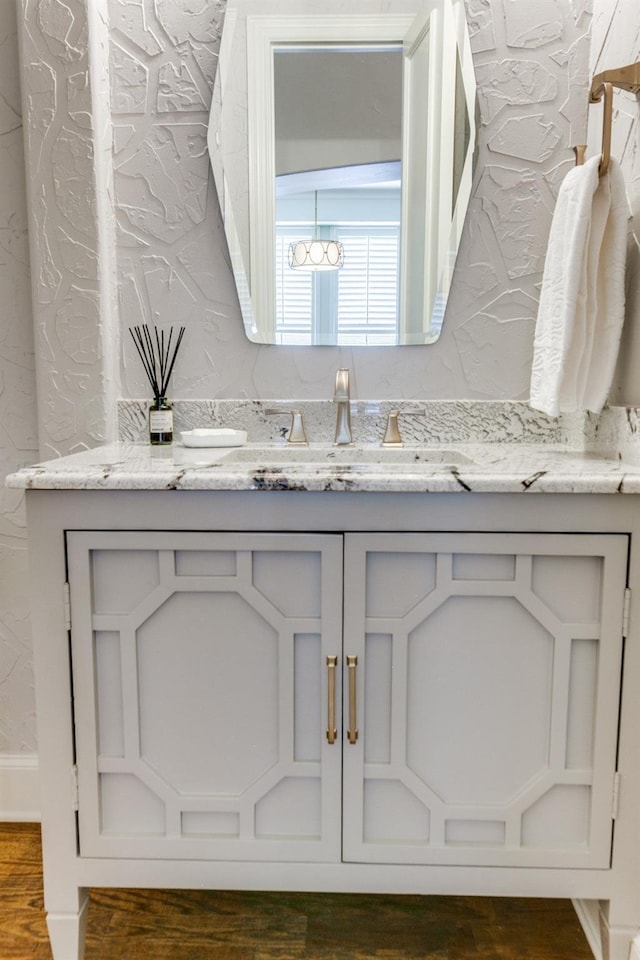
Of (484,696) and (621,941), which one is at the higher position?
(484,696)

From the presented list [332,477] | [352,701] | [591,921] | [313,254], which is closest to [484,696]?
[352,701]

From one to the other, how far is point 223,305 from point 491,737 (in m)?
1.05

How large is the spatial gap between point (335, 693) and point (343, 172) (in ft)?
3.55

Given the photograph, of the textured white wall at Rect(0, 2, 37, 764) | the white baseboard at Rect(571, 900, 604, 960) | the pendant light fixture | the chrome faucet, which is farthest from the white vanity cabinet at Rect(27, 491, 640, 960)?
the pendant light fixture

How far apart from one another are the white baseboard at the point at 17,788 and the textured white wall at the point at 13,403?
0.02 metres

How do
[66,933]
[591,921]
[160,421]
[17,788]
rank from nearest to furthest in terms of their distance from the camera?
[66,933] → [591,921] → [160,421] → [17,788]

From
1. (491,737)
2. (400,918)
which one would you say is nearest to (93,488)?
(491,737)

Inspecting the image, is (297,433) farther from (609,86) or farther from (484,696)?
(609,86)

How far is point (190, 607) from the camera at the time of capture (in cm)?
106

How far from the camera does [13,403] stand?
5.03ft

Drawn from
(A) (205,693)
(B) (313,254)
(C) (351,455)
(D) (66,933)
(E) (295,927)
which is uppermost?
(B) (313,254)

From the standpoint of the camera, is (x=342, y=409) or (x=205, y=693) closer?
(x=205, y=693)

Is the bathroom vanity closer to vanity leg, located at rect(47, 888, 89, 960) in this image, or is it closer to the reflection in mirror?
vanity leg, located at rect(47, 888, 89, 960)

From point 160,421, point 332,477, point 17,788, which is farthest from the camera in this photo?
point 17,788
